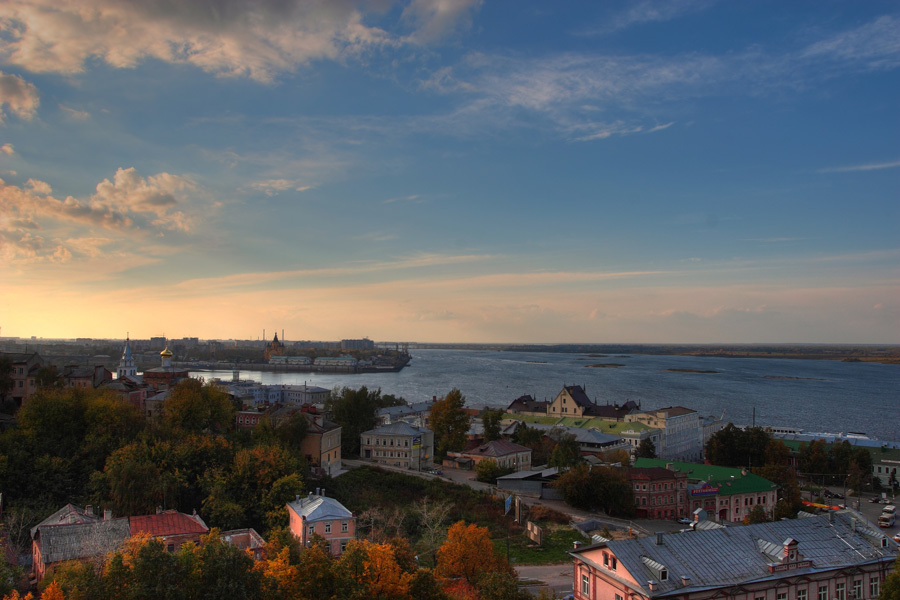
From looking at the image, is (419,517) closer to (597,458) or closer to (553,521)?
(553,521)

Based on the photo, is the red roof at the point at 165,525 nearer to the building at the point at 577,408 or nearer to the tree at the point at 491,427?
the tree at the point at 491,427

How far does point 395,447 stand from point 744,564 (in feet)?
81.0

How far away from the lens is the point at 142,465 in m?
23.3

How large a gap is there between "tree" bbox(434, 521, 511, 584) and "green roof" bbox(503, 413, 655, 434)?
31347 millimetres

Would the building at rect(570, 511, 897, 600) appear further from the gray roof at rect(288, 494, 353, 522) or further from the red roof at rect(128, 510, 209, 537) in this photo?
the red roof at rect(128, 510, 209, 537)

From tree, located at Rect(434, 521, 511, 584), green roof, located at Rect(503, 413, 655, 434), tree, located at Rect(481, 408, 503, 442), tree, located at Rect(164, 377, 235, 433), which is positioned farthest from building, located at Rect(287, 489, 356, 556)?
green roof, located at Rect(503, 413, 655, 434)

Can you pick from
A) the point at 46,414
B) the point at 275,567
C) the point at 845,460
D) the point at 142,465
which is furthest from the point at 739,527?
the point at 845,460

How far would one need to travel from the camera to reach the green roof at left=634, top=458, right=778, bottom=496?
104 ft

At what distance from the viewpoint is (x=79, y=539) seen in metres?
17.7

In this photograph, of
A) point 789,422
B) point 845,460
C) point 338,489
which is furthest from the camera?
point 789,422

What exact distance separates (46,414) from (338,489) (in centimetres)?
1325

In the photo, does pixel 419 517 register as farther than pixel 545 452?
No

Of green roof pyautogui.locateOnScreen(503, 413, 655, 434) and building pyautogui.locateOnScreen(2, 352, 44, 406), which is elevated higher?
building pyautogui.locateOnScreen(2, 352, 44, 406)

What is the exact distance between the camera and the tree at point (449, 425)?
4197 cm
